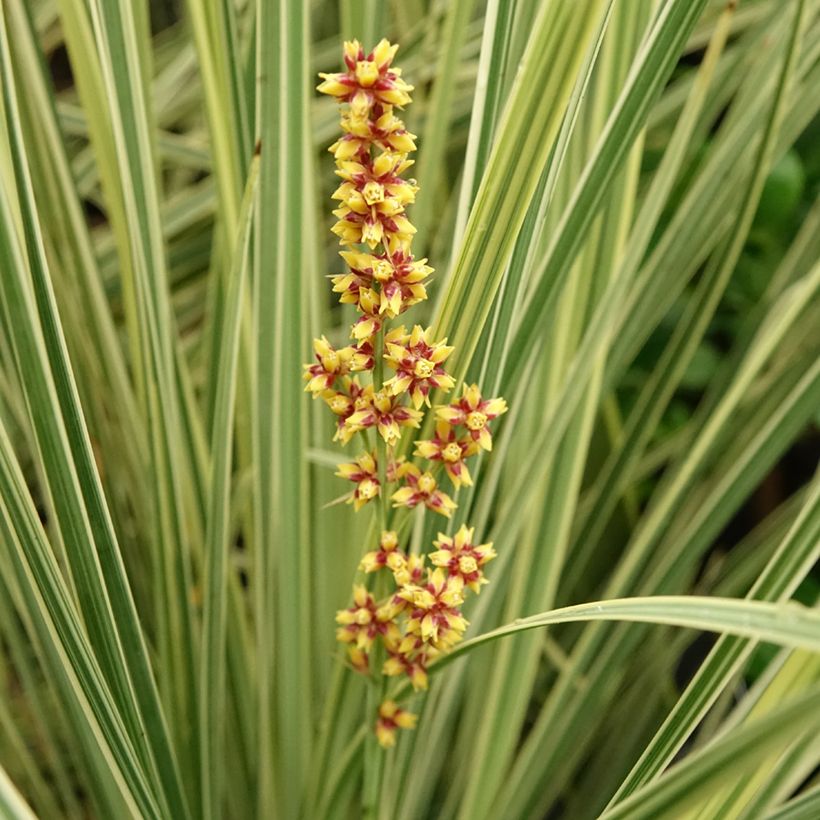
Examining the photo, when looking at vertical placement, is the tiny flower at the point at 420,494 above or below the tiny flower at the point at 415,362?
below

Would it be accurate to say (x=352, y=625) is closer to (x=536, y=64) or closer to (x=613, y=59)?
(x=536, y=64)

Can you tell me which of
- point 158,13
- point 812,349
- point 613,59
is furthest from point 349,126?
point 158,13

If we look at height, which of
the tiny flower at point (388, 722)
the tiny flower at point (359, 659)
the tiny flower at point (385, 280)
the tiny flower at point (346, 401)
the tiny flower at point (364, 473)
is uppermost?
the tiny flower at point (385, 280)

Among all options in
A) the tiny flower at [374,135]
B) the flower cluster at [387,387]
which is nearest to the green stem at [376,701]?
the flower cluster at [387,387]

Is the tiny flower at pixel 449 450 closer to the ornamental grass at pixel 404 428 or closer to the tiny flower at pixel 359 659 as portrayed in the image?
the ornamental grass at pixel 404 428

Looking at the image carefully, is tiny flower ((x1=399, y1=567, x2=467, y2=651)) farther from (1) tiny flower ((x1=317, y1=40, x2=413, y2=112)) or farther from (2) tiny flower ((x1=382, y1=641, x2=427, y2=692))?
(1) tiny flower ((x1=317, y1=40, x2=413, y2=112))

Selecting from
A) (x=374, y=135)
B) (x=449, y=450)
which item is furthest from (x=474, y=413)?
(x=374, y=135)

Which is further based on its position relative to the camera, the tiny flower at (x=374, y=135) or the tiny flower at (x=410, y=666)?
the tiny flower at (x=410, y=666)
